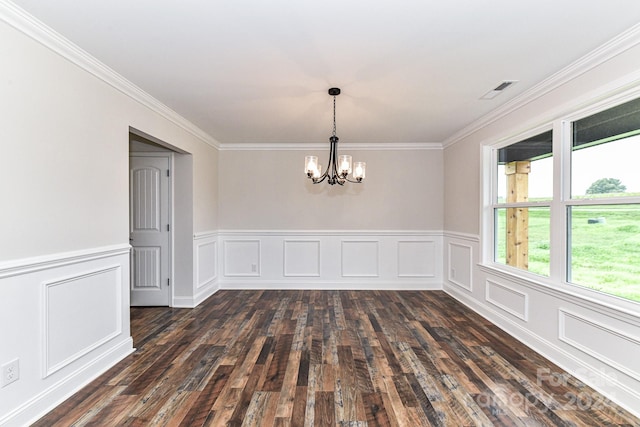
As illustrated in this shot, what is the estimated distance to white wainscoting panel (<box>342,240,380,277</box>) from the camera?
17.9ft

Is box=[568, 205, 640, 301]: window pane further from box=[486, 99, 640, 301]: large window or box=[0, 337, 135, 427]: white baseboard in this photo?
box=[0, 337, 135, 427]: white baseboard

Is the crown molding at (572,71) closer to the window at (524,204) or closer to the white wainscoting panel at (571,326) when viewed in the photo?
the window at (524,204)

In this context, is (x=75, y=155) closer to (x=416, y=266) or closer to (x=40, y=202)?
(x=40, y=202)

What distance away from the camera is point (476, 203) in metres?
4.27

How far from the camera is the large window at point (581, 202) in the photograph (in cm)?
229

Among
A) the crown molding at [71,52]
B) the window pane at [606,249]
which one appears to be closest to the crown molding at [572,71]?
the window pane at [606,249]

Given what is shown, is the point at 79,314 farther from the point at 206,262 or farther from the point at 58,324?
the point at 206,262

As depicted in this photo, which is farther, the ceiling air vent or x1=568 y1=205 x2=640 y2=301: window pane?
the ceiling air vent

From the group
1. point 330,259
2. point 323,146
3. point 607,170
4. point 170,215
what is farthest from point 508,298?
point 170,215

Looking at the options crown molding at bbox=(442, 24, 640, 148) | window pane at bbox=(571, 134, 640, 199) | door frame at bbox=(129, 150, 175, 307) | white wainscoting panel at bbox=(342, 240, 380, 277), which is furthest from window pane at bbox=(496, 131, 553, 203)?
door frame at bbox=(129, 150, 175, 307)

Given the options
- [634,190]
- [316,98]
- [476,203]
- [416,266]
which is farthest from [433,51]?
[416,266]

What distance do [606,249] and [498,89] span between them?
1.66 meters

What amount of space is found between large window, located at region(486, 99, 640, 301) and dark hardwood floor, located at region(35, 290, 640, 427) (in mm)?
861

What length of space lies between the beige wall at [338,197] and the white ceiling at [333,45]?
→ 6.32 feet
